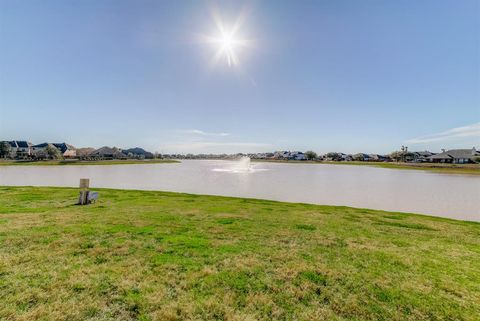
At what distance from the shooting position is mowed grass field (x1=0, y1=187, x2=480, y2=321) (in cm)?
376

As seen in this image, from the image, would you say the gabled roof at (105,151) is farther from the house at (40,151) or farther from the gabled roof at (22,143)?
the gabled roof at (22,143)

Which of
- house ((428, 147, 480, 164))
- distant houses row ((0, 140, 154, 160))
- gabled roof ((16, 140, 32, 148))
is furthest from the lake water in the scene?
gabled roof ((16, 140, 32, 148))

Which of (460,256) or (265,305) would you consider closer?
(265,305)

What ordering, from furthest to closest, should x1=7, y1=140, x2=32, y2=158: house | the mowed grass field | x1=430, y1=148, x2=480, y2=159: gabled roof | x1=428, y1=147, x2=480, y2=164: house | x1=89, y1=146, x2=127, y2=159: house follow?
x1=89, y1=146, x2=127, y2=159: house, x1=7, y1=140, x2=32, y2=158: house, x1=430, y1=148, x2=480, y2=159: gabled roof, x1=428, y1=147, x2=480, y2=164: house, the mowed grass field

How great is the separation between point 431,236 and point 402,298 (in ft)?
18.5

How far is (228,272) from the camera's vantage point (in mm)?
4961

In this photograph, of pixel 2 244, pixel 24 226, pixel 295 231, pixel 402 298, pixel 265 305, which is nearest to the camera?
pixel 265 305

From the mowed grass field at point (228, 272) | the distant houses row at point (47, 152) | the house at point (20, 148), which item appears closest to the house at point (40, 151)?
the distant houses row at point (47, 152)

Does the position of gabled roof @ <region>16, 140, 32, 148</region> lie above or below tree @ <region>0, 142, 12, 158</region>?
above

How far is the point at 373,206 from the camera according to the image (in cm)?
1670

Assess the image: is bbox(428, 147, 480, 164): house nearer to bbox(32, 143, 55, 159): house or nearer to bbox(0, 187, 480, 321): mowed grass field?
bbox(0, 187, 480, 321): mowed grass field

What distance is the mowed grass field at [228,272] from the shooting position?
12.3 ft

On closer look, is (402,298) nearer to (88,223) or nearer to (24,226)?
(88,223)

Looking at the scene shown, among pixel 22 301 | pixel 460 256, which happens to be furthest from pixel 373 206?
pixel 22 301
